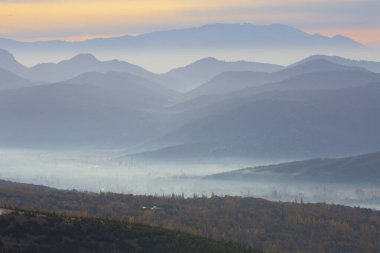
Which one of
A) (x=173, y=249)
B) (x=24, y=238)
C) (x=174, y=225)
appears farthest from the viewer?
(x=174, y=225)

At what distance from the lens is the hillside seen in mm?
92312

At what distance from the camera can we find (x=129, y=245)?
98.4 meters

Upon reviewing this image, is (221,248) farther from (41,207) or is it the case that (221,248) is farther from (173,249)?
(41,207)

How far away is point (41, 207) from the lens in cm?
19350

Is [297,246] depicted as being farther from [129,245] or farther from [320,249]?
[129,245]

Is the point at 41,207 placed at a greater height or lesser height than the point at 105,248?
greater

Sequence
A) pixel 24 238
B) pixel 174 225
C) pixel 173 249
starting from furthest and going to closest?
1. pixel 174 225
2. pixel 173 249
3. pixel 24 238

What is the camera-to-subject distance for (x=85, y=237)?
320ft

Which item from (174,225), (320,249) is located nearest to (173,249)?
(174,225)

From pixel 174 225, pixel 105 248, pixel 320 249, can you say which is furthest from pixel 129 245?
pixel 320 249

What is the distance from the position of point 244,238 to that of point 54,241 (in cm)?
10459

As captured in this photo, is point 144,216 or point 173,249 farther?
point 144,216

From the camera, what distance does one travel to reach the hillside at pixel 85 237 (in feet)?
303

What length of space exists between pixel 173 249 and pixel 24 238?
689 inches
